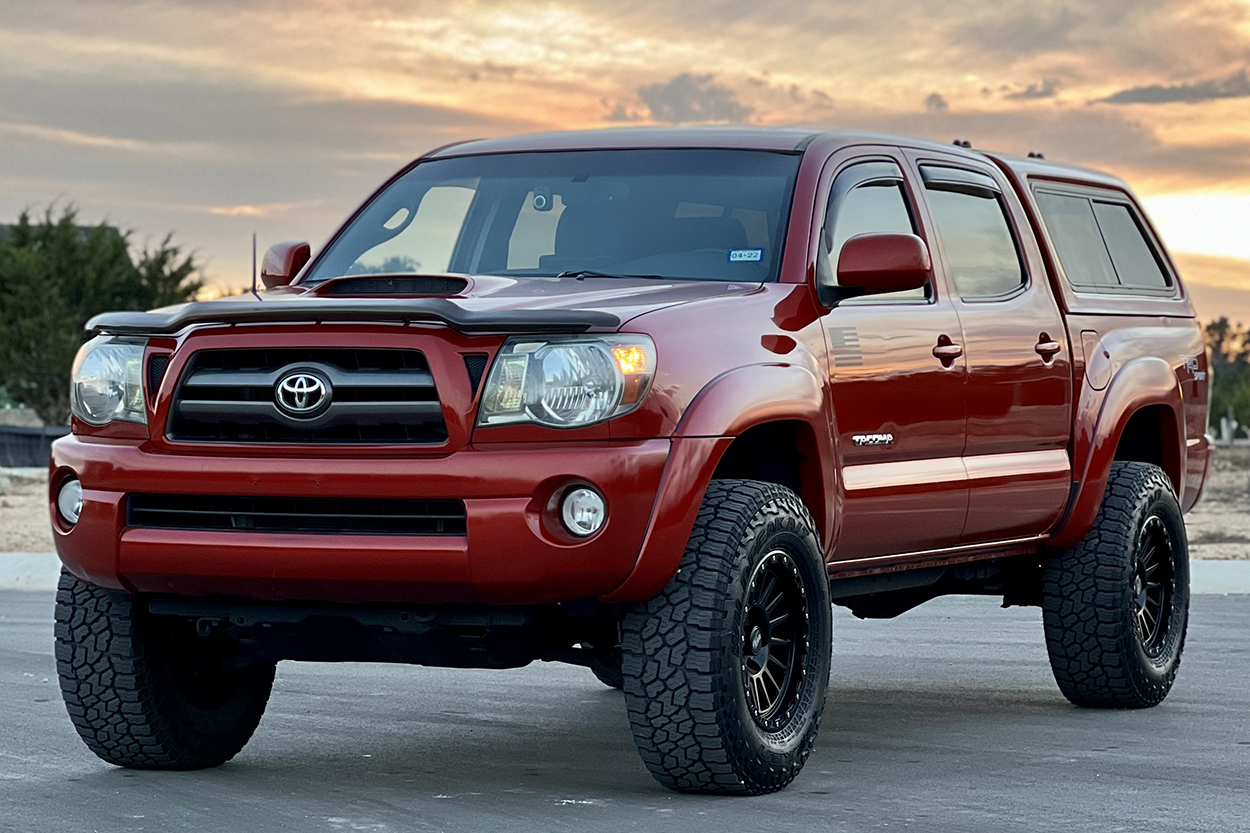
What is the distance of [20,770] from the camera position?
6.74 m

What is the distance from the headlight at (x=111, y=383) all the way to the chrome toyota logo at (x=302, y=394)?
517 millimetres

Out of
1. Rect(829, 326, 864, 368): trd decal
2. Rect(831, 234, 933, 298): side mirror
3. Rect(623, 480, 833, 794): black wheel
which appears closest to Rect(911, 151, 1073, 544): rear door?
Rect(829, 326, 864, 368): trd decal

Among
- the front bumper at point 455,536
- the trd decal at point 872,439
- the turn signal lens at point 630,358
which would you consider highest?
the turn signal lens at point 630,358

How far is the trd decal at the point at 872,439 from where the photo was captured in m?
6.80

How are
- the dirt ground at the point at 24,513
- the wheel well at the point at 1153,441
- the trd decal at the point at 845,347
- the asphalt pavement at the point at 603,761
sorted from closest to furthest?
the asphalt pavement at the point at 603,761 → the trd decal at the point at 845,347 → the wheel well at the point at 1153,441 → the dirt ground at the point at 24,513

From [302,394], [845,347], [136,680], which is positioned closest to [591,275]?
[845,347]

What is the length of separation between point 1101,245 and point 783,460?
309cm

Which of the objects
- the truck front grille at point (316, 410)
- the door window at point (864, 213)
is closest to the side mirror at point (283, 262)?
the truck front grille at point (316, 410)


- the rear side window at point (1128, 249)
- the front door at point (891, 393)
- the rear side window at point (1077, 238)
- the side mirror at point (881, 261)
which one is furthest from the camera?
the rear side window at point (1128, 249)

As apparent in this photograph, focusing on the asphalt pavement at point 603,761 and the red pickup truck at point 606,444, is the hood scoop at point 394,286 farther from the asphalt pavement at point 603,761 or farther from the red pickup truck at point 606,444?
the asphalt pavement at point 603,761

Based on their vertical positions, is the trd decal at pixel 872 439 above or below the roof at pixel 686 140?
below

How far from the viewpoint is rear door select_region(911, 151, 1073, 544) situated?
7.57 meters

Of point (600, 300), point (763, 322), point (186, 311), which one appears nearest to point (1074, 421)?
point (763, 322)

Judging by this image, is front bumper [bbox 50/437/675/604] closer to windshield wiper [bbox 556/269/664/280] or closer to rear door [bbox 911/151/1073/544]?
windshield wiper [bbox 556/269/664/280]
